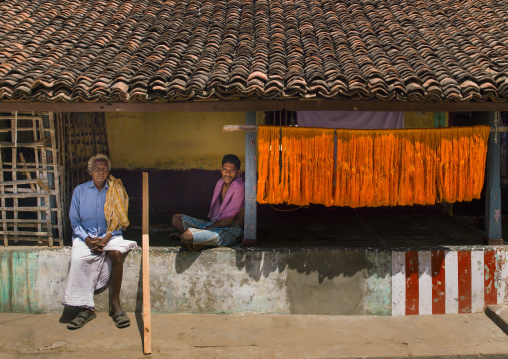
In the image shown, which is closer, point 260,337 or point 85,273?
point 260,337

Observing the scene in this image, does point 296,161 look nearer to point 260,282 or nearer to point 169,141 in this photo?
point 260,282

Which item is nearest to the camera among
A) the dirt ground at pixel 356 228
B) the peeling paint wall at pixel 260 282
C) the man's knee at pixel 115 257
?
the man's knee at pixel 115 257

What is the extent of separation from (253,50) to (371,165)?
237 cm

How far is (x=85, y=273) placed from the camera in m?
5.96

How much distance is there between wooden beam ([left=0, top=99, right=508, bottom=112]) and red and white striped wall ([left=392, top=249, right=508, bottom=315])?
5.97ft

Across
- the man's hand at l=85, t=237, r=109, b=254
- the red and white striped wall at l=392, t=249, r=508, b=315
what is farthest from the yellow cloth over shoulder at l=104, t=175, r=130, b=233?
the red and white striped wall at l=392, t=249, r=508, b=315

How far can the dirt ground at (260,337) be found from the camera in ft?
17.1

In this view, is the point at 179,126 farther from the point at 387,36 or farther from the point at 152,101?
the point at 387,36

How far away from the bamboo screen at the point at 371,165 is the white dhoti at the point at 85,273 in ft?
6.94

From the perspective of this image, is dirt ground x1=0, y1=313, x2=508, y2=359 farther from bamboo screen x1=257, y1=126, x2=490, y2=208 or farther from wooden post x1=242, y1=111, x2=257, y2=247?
bamboo screen x1=257, y1=126, x2=490, y2=208

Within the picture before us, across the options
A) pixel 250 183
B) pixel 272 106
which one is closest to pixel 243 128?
pixel 272 106

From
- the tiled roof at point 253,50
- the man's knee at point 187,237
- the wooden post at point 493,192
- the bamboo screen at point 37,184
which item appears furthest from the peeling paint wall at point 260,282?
the tiled roof at point 253,50

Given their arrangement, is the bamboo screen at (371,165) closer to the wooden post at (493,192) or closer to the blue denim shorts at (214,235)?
the wooden post at (493,192)

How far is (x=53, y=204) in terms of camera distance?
6.50m
